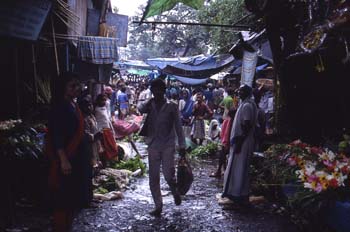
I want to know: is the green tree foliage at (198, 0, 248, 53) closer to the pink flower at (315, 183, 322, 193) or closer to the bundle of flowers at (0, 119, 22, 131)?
the bundle of flowers at (0, 119, 22, 131)

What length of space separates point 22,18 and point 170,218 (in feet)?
13.0

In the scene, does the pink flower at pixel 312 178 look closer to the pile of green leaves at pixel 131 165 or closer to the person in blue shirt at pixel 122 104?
the pile of green leaves at pixel 131 165

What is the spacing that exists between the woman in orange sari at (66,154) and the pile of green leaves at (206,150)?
8597 millimetres

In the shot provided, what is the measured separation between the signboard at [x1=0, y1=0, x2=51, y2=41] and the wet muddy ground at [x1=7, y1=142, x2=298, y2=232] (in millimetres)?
2780

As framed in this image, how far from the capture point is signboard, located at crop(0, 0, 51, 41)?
6446 millimetres

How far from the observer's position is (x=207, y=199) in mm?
7527

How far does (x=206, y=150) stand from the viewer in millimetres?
12969

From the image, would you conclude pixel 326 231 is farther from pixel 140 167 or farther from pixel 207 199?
pixel 140 167

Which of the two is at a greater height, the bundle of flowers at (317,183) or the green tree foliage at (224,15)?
the green tree foliage at (224,15)

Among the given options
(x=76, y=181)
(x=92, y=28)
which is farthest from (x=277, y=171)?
(x=92, y=28)

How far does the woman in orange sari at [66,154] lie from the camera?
4020 millimetres

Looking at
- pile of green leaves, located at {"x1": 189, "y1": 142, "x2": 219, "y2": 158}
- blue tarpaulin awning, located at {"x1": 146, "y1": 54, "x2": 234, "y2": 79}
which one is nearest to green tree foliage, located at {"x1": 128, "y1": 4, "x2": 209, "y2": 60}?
blue tarpaulin awning, located at {"x1": 146, "y1": 54, "x2": 234, "y2": 79}

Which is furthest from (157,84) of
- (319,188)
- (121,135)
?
(121,135)

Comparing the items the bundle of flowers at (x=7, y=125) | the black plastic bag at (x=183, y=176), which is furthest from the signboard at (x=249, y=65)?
the bundle of flowers at (x=7, y=125)
